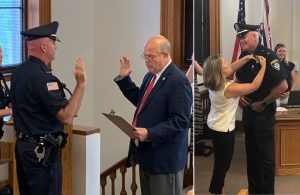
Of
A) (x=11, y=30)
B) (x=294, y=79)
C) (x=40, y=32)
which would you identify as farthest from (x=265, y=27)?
(x=11, y=30)

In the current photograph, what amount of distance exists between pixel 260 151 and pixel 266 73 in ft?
0.57

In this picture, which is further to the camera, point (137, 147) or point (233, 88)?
point (137, 147)

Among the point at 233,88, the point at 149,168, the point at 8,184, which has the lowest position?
Answer: the point at 8,184

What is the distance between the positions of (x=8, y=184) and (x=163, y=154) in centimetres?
122

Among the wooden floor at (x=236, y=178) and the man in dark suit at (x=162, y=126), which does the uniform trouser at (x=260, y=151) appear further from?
the man in dark suit at (x=162, y=126)

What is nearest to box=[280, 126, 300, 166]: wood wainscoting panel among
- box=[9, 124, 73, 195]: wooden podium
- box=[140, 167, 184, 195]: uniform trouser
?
box=[140, 167, 184, 195]: uniform trouser

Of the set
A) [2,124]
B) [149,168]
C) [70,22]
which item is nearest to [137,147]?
[149,168]

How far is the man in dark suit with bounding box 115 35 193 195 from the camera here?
248 centimetres

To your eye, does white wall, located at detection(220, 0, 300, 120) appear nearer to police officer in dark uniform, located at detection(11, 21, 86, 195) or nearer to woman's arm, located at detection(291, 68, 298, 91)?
woman's arm, located at detection(291, 68, 298, 91)

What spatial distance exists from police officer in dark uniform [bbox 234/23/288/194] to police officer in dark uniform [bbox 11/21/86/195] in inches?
68.4

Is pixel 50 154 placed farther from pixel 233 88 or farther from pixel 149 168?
pixel 233 88

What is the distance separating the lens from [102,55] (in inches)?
215

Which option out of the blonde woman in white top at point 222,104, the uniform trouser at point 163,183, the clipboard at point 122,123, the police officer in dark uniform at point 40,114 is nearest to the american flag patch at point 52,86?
the police officer in dark uniform at point 40,114

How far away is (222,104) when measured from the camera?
1096 millimetres
